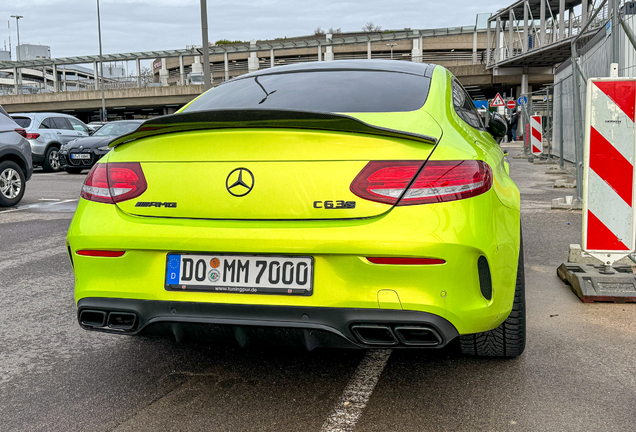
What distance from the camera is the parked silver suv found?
18891 millimetres

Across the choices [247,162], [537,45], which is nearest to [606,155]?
[247,162]

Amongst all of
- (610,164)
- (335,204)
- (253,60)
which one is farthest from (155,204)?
(253,60)

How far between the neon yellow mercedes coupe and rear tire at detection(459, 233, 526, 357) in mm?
326

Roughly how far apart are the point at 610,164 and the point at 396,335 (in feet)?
9.07

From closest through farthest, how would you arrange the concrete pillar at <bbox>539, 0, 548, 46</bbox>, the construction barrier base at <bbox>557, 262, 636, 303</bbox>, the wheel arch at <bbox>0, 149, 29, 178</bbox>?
1. the construction barrier base at <bbox>557, 262, 636, 303</bbox>
2. the wheel arch at <bbox>0, 149, 29, 178</bbox>
3. the concrete pillar at <bbox>539, 0, 548, 46</bbox>

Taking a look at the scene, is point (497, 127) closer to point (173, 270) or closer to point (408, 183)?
point (408, 183)

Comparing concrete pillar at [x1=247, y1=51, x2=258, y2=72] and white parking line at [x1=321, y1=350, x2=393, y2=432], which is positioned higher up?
concrete pillar at [x1=247, y1=51, x2=258, y2=72]

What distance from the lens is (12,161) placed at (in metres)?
10.5

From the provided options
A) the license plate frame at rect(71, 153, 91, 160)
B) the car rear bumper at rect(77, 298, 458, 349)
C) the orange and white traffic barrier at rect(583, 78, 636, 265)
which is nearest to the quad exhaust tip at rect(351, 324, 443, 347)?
the car rear bumper at rect(77, 298, 458, 349)

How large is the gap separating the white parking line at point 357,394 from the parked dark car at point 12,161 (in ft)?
28.1

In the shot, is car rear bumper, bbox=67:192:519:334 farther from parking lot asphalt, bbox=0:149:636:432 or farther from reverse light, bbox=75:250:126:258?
parking lot asphalt, bbox=0:149:636:432

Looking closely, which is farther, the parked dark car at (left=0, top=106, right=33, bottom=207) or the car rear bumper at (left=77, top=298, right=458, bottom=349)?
the parked dark car at (left=0, top=106, right=33, bottom=207)

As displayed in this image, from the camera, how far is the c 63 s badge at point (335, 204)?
2.58 meters

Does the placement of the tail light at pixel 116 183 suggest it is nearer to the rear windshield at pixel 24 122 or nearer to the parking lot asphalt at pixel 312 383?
the parking lot asphalt at pixel 312 383
